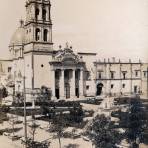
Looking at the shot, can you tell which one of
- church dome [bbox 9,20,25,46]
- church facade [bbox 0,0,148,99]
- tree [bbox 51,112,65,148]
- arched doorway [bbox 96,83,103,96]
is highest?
church dome [bbox 9,20,25,46]

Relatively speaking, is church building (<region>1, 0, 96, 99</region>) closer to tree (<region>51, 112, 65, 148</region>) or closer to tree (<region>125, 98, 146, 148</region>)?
tree (<region>51, 112, 65, 148</region>)

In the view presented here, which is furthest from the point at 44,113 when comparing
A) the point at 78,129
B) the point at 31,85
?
the point at 31,85

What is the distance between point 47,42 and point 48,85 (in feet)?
5.69

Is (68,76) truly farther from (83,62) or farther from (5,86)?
(5,86)

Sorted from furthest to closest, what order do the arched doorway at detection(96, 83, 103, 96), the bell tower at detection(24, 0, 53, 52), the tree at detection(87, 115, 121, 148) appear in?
the arched doorway at detection(96, 83, 103, 96)
the bell tower at detection(24, 0, 53, 52)
the tree at detection(87, 115, 121, 148)

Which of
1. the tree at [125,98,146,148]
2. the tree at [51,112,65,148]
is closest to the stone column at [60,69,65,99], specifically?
the tree at [51,112,65,148]

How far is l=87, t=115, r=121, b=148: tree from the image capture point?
215 inches

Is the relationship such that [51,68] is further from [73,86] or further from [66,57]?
[73,86]

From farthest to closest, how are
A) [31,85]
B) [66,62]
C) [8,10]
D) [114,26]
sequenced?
[66,62] → [31,85] → [8,10] → [114,26]

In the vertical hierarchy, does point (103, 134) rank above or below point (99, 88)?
below

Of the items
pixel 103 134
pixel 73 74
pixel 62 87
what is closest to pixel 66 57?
pixel 73 74

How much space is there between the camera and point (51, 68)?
47.8 ft

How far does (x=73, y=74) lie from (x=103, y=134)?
981 cm

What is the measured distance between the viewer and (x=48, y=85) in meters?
14.4
